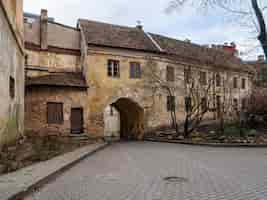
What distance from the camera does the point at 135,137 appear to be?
25453 millimetres

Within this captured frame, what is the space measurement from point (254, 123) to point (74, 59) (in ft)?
46.0

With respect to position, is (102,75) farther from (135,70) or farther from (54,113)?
(54,113)

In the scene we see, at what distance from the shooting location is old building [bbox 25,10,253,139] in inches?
794

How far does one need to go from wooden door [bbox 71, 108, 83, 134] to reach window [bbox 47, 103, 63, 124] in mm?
848

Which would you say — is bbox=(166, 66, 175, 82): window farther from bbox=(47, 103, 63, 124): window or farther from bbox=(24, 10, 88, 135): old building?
bbox=(47, 103, 63, 124): window

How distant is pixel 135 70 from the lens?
916 inches

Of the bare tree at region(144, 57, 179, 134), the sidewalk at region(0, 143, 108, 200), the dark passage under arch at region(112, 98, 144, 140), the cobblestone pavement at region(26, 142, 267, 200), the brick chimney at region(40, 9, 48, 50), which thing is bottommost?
the cobblestone pavement at region(26, 142, 267, 200)

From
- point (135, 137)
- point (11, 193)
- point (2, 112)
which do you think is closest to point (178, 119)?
point (135, 137)

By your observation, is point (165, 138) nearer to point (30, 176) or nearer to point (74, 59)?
point (74, 59)

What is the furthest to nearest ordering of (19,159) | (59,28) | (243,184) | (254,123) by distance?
(59,28)
(254,123)
(19,159)
(243,184)

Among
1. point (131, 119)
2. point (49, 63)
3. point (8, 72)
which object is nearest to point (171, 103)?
point (131, 119)

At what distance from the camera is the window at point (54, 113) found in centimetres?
1992

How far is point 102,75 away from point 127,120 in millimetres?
6891

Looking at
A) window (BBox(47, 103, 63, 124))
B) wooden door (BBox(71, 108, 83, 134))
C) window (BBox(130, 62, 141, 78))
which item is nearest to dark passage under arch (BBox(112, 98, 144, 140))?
window (BBox(130, 62, 141, 78))
